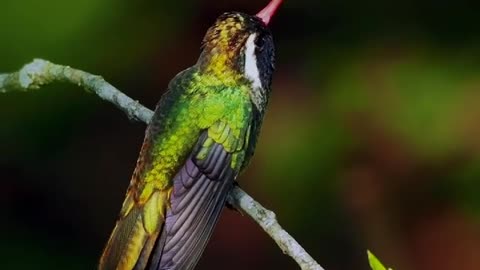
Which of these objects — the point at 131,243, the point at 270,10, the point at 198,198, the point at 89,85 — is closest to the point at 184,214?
the point at 198,198

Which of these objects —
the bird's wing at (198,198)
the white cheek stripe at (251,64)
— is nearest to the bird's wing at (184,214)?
the bird's wing at (198,198)

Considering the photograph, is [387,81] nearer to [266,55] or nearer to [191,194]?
[266,55]

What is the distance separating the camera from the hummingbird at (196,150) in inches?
143

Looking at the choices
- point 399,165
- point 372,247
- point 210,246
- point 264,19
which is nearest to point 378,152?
point 399,165

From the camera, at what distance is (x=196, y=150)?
12.5 feet

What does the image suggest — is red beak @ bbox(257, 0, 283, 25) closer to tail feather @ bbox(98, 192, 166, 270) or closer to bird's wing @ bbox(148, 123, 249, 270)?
bird's wing @ bbox(148, 123, 249, 270)

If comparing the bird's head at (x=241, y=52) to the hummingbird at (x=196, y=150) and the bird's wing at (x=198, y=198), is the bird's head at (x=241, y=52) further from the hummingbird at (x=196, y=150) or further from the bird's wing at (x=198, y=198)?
the bird's wing at (x=198, y=198)

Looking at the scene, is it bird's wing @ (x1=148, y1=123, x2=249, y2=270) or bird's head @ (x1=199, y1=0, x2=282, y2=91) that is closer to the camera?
bird's wing @ (x1=148, y1=123, x2=249, y2=270)

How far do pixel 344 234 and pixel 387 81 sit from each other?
29.7 inches

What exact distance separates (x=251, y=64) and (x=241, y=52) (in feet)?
0.17

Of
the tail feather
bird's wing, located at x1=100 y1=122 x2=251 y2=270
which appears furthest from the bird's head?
the tail feather

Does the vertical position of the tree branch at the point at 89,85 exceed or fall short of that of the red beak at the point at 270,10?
it falls short

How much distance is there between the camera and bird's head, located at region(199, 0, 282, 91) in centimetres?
397

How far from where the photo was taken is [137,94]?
18.7 ft
